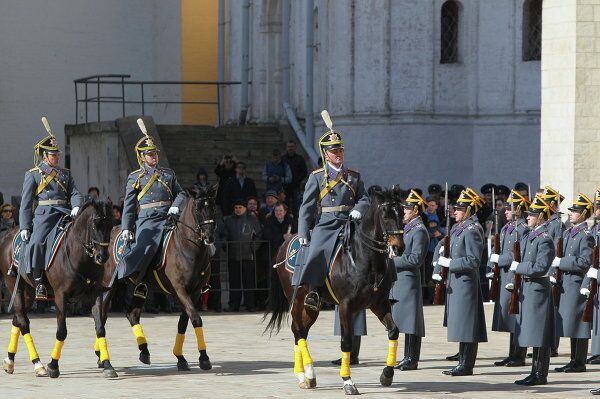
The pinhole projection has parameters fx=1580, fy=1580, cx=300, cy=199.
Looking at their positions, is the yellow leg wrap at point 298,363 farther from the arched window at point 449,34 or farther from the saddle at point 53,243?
the arched window at point 449,34

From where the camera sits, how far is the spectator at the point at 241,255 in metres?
24.5

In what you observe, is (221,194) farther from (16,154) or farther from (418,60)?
(16,154)

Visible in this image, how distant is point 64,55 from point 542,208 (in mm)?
25993

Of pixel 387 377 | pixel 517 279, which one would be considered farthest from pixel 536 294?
pixel 387 377

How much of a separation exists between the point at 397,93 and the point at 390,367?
1843 centimetres

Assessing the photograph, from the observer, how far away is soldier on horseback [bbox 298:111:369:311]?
15.2 metres

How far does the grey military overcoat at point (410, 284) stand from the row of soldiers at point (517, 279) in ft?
0.04

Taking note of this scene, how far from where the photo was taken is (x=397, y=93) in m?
33.1

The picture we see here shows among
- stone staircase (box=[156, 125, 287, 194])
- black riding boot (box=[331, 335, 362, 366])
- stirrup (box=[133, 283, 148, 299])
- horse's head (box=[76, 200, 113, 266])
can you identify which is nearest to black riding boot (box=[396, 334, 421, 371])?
black riding boot (box=[331, 335, 362, 366])

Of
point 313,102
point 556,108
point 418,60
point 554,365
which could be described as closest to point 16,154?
point 313,102

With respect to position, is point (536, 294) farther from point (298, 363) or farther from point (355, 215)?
point (298, 363)

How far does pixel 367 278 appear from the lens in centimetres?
1493

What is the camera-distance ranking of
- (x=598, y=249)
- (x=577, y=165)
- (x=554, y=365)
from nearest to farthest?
(x=598, y=249)
(x=554, y=365)
(x=577, y=165)

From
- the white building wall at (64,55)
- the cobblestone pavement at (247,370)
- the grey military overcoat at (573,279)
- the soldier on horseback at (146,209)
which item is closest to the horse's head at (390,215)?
the cobblestone pavement at (247,370)
